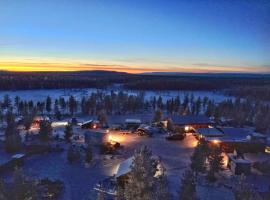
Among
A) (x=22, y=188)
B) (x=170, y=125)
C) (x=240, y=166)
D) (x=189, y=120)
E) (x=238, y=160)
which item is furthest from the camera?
(x=189, y=120)

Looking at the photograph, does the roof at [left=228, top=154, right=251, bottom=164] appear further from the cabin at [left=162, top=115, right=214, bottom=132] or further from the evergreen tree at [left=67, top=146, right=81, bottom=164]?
the cabin at [left=162, top=115, right=214, bottom=132]

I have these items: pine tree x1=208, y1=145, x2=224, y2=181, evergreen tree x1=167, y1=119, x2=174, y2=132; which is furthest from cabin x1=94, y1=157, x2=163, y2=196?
evergreen tree x1=167, y1=119, x2=174, y2=132

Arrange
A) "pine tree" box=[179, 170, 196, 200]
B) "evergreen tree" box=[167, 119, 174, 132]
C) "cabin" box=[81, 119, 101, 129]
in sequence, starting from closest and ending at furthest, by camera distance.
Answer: "pine tree" box=[179, 170, 196, 200] → "evergreen tree" box=[167, 119, 174, 132] → "cabin" box=[81, 119, 101, 129]

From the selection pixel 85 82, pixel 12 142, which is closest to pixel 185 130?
pixel 12 142

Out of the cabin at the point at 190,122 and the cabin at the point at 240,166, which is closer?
the cabin at the point at 240,166

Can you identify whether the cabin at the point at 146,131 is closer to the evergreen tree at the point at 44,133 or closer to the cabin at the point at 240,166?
the evergreen tree at the point at 44,133

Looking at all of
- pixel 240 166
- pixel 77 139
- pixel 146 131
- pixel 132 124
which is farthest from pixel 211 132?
pixel 77 139

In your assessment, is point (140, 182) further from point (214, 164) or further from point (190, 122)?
point (190, 122)

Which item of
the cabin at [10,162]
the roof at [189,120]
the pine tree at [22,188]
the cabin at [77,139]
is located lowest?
the cabin at [77,139]

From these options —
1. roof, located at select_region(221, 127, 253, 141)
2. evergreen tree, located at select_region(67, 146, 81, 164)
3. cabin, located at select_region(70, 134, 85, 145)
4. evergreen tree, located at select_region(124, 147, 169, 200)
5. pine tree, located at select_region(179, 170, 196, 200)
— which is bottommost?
cabin, located at select_region(70, 134, 85, 145)

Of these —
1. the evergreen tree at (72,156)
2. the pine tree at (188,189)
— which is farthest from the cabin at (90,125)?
the pine tree at (188,189)

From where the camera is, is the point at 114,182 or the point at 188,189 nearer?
the point at 188,189
